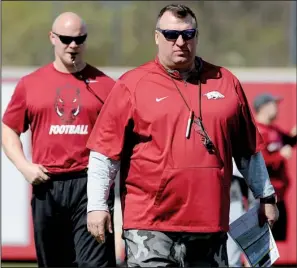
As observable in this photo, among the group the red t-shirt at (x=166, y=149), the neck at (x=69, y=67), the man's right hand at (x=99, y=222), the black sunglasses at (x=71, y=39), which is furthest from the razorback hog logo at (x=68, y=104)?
the man's right hand at (x=99, y=222)

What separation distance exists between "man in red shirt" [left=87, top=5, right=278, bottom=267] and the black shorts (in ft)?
4.31

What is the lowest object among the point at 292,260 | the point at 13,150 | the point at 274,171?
the point at 292,260

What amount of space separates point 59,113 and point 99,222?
1631 millimetres

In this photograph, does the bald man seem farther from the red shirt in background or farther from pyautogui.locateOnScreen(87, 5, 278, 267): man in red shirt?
the red shirt in background

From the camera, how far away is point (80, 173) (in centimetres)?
669

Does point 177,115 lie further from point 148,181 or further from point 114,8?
point 114,8

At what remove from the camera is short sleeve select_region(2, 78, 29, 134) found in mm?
6855

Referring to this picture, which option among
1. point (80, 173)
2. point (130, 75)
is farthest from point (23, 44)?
point (130, 75)

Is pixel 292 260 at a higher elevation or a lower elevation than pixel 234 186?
lower

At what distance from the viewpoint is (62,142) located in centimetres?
669

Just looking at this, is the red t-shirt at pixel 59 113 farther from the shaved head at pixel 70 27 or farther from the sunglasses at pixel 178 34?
the sunglasses at pixel 178 34

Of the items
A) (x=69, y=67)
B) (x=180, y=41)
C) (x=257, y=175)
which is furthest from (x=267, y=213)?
(x=69, y=67)

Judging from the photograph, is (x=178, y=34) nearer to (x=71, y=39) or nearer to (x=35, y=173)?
(x=71, y=39)

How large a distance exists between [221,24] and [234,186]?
597cm
